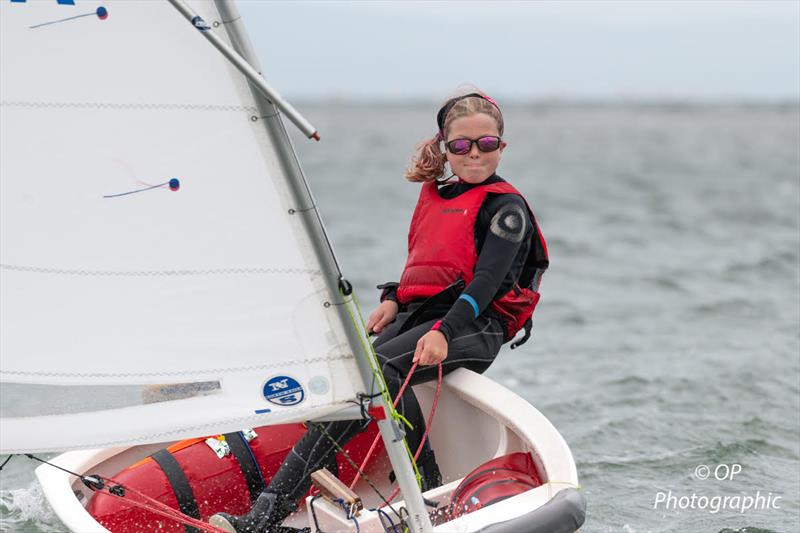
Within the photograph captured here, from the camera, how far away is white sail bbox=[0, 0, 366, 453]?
99.3 inches

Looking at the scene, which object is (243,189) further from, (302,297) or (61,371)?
(61,371)

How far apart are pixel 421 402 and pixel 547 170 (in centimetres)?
2390

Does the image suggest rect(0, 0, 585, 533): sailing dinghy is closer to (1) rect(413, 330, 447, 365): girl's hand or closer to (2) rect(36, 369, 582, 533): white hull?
(2) rect(36, 369, 582, 533): white hull

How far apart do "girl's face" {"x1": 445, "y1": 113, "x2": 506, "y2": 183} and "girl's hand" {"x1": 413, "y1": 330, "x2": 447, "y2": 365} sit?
1.97 feet

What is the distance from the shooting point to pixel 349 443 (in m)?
3.80

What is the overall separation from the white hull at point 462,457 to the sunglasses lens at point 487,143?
772 mm

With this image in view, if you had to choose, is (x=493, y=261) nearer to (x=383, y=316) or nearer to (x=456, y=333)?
(x=456, y=333)

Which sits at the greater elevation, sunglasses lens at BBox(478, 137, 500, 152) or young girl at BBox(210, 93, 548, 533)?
sunglasses lens at BBox(478, 137, 500, 152)

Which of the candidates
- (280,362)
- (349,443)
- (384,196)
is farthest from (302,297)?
(384,196)

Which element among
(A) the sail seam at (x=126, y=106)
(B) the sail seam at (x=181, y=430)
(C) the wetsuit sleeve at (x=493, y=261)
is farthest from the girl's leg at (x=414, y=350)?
(A) the sail seam at (x=126, y=106)

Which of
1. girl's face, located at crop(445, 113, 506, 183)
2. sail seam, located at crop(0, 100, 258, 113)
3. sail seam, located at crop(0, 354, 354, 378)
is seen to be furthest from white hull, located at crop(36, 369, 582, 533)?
sail seam, located at crop(0, 100, 258, 113)

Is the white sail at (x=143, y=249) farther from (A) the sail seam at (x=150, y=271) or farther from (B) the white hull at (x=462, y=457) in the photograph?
(B) the white hull at (x=462, y=457)

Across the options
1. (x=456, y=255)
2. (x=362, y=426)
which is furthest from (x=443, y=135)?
(x=362, y=426)

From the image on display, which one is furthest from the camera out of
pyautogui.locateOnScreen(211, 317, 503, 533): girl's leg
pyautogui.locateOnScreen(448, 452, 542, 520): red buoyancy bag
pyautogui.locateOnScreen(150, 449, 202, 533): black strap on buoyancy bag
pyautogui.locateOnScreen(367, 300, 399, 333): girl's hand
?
Answer: pyautogui.locateOnScreen(367, 300, 399, 333): girl's hand
